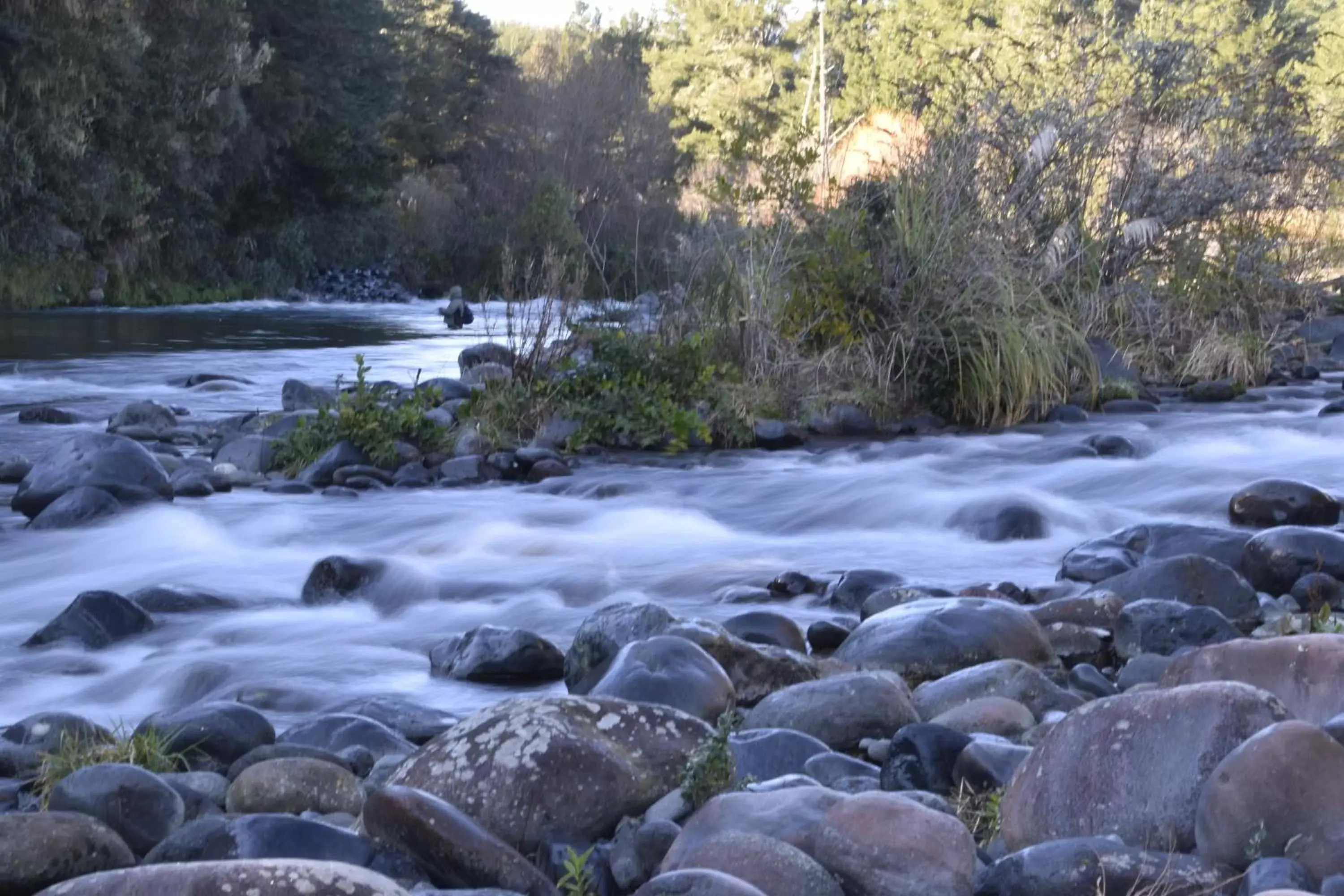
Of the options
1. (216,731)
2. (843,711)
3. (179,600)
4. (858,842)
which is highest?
(858,842)

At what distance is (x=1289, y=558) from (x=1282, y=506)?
1.63 m

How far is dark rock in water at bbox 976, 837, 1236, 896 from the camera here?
8.45ft

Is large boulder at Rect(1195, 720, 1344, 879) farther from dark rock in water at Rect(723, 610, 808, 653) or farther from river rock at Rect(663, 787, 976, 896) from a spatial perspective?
dark rock in water at Rect(723, 610, 808, 653)

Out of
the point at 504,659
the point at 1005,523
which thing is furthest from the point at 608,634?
the point at 1005,523

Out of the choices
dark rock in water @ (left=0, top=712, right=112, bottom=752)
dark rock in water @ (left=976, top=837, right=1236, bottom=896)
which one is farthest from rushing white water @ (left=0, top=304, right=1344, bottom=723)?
dark rock in water @ (left=976, top=837, right=1236, bottom=896)

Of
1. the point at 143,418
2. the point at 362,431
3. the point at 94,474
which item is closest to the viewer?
the point at 94,474

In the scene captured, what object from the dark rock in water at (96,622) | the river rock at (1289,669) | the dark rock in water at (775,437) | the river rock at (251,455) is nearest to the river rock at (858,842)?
the river rock at (1289,669)

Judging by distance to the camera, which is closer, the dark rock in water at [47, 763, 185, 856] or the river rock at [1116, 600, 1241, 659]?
the dark rock in water at [47, 763, 185, 856]

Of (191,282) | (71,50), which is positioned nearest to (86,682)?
(71,50)

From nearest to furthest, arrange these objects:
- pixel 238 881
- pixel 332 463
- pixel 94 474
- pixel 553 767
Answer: pixel 238 881 → pixel 553 767 → pixel 94 474 → pixel 332 463

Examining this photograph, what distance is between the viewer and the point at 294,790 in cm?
345

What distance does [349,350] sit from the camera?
67.9 feet

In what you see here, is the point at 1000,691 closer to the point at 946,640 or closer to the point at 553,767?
the point at 946,640

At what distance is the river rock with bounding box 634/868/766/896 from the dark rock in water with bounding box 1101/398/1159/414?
374 inches
